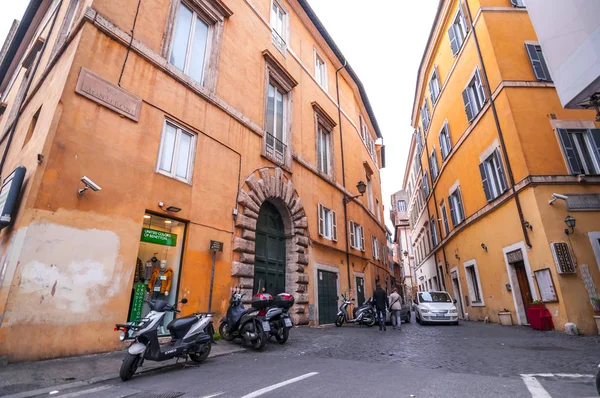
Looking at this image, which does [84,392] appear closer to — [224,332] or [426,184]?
[224,332]

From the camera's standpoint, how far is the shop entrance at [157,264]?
6.66 m

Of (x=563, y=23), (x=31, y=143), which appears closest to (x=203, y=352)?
(x=31, y=143)

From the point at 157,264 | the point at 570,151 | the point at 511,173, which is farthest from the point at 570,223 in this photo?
the point at 157,264

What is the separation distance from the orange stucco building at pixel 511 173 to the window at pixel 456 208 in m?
0.07

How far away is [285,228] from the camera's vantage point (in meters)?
11.7

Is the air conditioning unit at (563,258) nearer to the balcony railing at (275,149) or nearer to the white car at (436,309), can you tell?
the white car at (436,309)

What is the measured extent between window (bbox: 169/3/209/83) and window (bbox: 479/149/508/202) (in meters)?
10.4

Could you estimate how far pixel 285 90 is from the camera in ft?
43.5

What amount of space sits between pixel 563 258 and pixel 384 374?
7634mm

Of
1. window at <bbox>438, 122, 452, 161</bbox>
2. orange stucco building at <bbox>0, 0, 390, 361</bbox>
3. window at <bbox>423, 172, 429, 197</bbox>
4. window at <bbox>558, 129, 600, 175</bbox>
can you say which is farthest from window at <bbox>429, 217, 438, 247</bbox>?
window at <bbox>558, 129, 600, 175</bbox>

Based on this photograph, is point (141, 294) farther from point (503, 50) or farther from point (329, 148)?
point (503, 50)

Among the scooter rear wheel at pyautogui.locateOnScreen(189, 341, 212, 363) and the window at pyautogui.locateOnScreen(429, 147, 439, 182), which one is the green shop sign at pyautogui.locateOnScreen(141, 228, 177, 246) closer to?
the scooter rear wheel at pyautogui.locateOnScreen(189, 341, 212, 363)

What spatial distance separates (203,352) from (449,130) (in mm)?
15254

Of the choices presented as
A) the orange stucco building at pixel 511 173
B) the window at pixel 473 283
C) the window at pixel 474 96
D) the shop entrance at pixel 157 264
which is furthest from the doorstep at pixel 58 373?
the window at pixel 474 96
